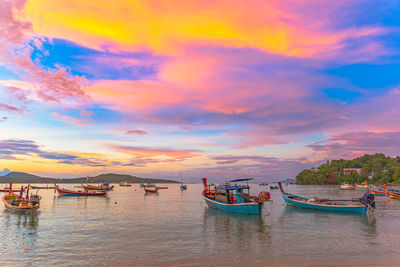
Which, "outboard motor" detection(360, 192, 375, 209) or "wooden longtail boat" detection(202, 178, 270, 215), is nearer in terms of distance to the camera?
"wooden longtail boat" detection(202, 178, 270, 215)

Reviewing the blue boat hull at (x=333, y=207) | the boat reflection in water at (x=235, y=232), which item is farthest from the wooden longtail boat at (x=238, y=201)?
the blue boat hull at (x=333, y=207)

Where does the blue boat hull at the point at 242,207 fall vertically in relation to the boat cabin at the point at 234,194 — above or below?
below

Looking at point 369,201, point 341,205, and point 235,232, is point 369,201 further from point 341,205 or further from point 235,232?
point 235,232

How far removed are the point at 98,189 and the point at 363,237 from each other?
102 metres

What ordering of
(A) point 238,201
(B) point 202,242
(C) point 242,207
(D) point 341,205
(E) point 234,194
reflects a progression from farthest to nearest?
(E) point 234,194 → (D) point 341,205 → (A) point 238,201 → (C) point 242,207 → (B) point 202,242

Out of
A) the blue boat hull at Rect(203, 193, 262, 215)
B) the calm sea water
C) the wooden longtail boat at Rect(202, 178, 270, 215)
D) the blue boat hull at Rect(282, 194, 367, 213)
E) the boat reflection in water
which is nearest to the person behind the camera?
the calm sea water

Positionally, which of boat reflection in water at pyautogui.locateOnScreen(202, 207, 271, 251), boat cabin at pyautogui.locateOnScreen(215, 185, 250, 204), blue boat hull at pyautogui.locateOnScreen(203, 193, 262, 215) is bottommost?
boat reflection in water at pyautogui.locateOnScreen(202, 207, 271, 251)

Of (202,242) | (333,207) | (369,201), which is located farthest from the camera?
(333,207)

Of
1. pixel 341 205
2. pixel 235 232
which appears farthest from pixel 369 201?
pixel 235 232

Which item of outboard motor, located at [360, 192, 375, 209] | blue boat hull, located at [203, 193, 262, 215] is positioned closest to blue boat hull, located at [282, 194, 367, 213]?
outboard motor, located at [360, 192, 375, 209]

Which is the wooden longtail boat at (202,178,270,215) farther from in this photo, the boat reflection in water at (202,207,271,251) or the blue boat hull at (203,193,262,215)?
the boat reflection in water at (202,207,271,251)

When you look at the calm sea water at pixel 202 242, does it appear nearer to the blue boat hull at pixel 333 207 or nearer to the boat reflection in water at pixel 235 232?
the boat reflection in water at pixel 235 232

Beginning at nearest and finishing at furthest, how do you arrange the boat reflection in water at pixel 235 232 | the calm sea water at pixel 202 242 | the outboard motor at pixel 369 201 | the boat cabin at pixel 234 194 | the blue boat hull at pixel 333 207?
the calm sea water at pixel 202 242
the boat reflection in water at pixel 235 232
the outboard motor at pixel 369 201
the blue boat hull at pixel 333 207
the boat cabin at pixel 234 194

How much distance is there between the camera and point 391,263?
17.7m
